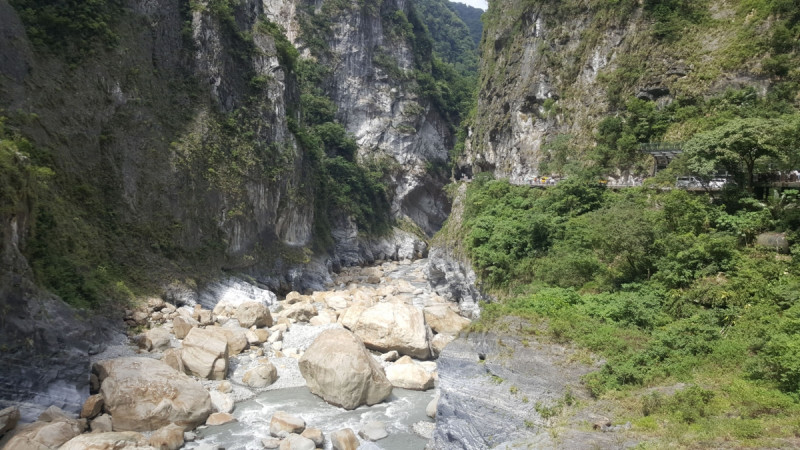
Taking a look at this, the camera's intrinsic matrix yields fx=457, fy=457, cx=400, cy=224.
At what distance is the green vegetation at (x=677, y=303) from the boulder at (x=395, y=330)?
3822 millimetres

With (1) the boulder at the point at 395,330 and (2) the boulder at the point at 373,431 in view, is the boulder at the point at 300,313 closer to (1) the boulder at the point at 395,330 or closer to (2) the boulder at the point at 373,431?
(1) the boulder at the point at 395,330

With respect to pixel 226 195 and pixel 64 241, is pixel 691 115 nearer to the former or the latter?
pixel 226 195

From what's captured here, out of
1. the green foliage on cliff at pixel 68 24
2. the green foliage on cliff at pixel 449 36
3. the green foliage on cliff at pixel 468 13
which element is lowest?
the green foliage on cliff at pixel 68 24

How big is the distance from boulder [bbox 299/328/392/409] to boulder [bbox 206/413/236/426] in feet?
8.56

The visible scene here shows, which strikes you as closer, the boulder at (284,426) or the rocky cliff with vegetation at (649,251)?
the rocky cliff with vegetation at (649,251)

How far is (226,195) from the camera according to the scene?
1065 inches

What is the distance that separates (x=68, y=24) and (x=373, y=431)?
22641 mm

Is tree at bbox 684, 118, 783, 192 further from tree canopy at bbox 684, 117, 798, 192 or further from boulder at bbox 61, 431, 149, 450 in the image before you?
boulder at bbox 61, 431, 149, 450

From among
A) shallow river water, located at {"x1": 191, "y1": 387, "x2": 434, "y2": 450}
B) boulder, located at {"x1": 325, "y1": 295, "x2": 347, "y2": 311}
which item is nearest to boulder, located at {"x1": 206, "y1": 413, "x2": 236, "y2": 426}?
shallow river water, located at {"x1": 191, "y1": 387, "x2": 434, "y2": 450}

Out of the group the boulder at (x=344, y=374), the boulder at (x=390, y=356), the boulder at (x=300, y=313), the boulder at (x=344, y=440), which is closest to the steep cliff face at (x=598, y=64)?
the boulder at (x=390, y=356)

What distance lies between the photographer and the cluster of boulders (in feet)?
35.8

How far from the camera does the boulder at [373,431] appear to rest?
11.7m

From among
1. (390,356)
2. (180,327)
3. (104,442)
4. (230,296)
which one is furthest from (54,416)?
(230,296)

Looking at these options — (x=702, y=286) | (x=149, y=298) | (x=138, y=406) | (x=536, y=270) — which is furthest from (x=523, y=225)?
(x=149, y=298)
